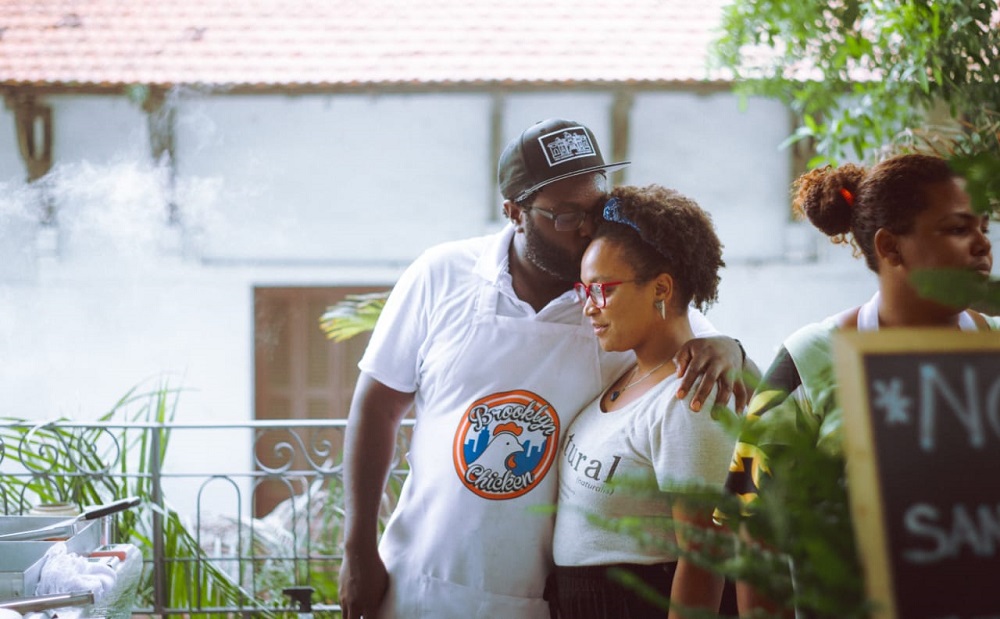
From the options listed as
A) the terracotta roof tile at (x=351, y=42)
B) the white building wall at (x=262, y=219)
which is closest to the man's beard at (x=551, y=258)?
the terracotta roof tile at (x=351, y=42)

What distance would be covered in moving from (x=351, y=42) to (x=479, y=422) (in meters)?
4.65

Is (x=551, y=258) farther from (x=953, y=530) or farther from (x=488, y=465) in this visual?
(x=953, y=530)

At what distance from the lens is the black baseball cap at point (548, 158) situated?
6.67 ft

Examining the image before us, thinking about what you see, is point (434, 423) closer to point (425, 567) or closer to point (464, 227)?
point (425, 567)

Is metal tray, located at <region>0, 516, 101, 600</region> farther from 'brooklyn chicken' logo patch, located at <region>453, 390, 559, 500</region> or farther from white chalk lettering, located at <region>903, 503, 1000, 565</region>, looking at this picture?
white chalk lettering, located at <region>903, 503, 1000, 565</region>

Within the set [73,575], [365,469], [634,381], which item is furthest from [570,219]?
[73,575]

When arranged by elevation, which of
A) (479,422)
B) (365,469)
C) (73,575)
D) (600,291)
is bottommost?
(73,575)

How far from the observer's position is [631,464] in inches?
67.0

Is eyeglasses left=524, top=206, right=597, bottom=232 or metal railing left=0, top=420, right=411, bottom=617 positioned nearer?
eyeglasses left=524, top=206, right=597, bottom=232

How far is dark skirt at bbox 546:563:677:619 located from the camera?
1.71m

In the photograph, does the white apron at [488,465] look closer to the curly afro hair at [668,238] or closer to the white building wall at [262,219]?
the curly afro hair at [668,238]

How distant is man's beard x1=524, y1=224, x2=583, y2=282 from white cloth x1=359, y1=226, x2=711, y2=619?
0.22ft

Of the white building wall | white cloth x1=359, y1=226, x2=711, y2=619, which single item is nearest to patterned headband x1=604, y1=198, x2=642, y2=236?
white cloth x1=359, y1=226, x2=711, y2=619

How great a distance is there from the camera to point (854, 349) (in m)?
0.84
